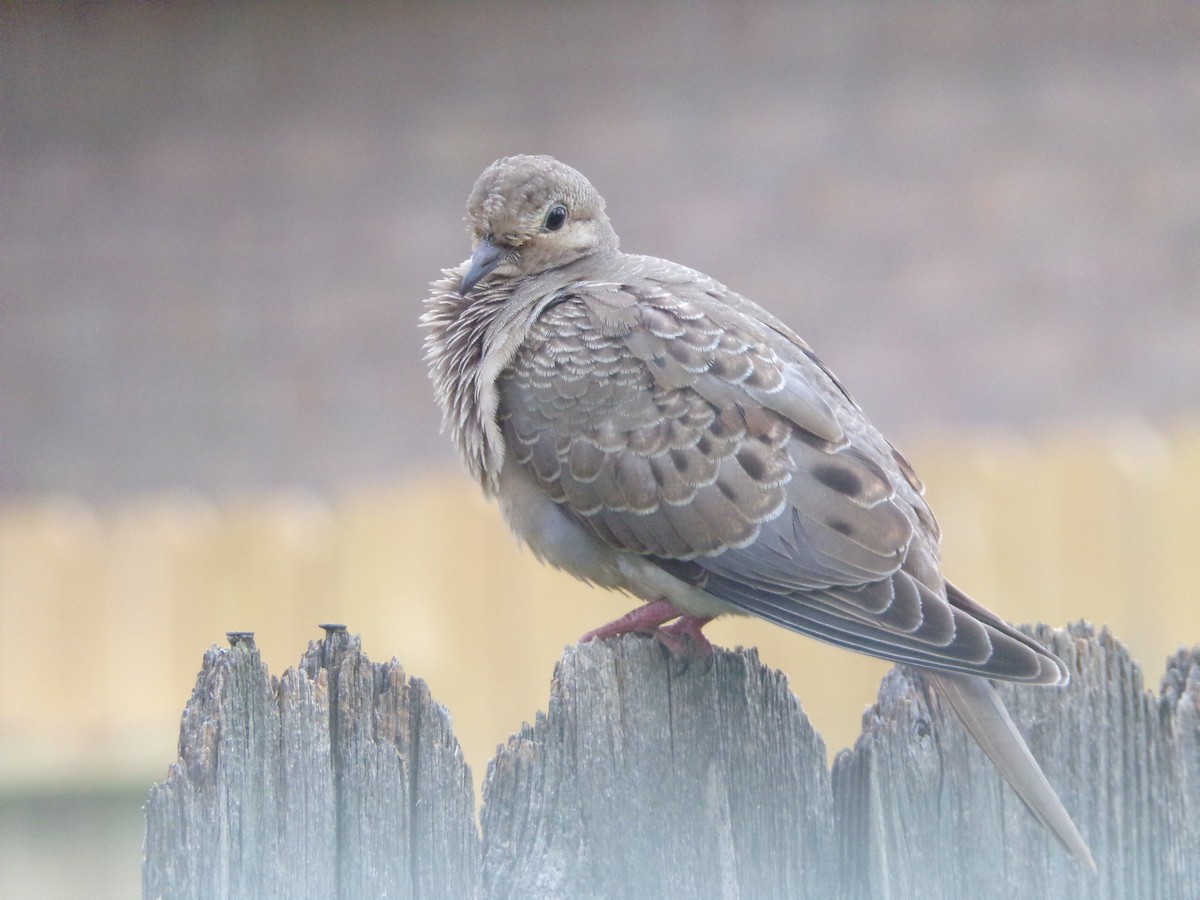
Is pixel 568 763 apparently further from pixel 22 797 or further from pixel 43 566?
pixel 43 566

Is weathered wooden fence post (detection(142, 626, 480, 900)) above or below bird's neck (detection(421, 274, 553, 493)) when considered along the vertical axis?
below

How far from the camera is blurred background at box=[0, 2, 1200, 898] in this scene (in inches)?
290

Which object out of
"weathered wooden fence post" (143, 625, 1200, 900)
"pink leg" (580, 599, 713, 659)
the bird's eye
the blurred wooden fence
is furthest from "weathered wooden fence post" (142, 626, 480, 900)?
the blurred wooden fence

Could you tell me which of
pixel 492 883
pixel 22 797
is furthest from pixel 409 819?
pixel 22 797

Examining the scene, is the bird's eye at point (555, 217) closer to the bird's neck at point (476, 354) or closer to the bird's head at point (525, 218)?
the bird's head at point (525, 218)

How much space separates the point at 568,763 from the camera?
8.24 feet

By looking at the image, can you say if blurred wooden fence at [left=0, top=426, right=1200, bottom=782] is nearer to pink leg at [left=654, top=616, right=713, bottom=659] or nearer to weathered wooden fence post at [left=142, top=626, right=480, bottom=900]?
pink leg at [left=654, top=616, right=713, bottom=659]

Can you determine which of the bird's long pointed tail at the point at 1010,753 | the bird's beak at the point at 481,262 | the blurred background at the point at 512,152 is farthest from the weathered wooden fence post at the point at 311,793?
the blurred background at the point at 512,152

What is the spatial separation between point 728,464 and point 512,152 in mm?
4408

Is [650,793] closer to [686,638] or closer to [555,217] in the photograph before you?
[686,638]

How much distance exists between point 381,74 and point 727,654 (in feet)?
17.8

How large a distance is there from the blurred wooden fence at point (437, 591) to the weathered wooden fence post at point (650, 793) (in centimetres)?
307

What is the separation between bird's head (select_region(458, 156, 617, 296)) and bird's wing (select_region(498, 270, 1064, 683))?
1.68 feet

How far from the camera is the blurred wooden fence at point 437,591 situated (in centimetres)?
573
